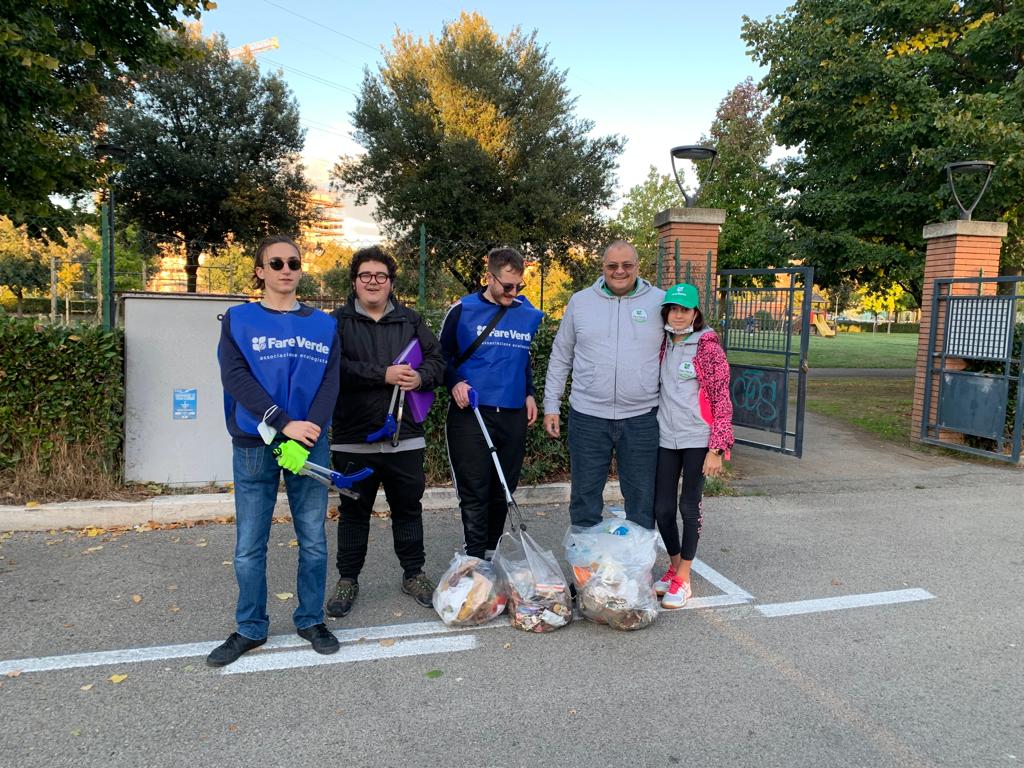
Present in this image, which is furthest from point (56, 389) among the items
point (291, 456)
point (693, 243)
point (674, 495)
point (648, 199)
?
point (648, 199)

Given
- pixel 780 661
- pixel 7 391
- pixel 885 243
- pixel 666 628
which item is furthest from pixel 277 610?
pixel 885 243

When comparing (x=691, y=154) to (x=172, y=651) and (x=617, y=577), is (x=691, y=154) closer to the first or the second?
(x=617, y=577)

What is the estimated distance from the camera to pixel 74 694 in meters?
2.77

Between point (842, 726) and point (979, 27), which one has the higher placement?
point (979, 27)

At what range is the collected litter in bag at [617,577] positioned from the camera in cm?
341

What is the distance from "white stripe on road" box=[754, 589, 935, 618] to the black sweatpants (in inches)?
21.1

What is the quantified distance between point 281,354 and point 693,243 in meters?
5.23

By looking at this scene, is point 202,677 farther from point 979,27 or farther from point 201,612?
point 979,27

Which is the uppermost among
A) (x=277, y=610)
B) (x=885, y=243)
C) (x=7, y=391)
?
(x=885, y=243)

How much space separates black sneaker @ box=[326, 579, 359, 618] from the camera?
3.56m

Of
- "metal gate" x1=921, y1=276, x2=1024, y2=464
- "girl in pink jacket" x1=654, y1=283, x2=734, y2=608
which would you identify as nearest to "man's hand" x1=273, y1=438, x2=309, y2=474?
"girl in pink jacket" x1=654, y1=283, x2=734, y2=608

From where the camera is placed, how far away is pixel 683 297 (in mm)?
3572

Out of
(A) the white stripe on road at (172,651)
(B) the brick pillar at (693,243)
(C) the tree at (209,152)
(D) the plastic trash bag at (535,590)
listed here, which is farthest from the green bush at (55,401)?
(C) the tree at (209,152)

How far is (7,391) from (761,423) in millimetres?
6469
